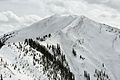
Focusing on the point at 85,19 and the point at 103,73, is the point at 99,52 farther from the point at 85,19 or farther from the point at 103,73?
the point at 85,19

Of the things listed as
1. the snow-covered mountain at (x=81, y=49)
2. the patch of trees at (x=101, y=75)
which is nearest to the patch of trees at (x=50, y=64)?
the snow-covered mountain at (x=81, y=49)

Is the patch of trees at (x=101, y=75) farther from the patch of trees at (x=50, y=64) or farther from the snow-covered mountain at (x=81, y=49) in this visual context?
the patch of trees at (x=50, y=64)

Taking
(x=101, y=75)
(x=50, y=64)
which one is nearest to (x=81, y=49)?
(x=101, y=75)

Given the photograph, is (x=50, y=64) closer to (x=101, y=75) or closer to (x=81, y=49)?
(x=101, y=75)

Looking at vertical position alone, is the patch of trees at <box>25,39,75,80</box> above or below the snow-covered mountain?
above

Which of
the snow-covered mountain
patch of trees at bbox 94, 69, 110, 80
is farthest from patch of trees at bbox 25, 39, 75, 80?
patch of trees at bbox 94, 69, 110, 80

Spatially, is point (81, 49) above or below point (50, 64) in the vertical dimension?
below

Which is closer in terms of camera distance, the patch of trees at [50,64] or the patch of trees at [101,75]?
the patch of trees at [50,64]

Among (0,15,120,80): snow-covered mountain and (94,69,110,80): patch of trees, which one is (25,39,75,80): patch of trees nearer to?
(0,15,120,80): snow-covered mountain

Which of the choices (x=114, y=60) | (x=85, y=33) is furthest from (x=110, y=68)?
(x=85, y=33)

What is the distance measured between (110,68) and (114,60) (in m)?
11.6

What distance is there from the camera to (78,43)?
12794cm

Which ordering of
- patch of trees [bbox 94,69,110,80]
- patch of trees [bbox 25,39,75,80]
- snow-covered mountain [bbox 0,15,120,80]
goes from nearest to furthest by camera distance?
patch of trees [bbox 25,39,75,80] < snow-covered mountain [bbox 0,15,120,80] < patch of trees [bbox 94,69,110,80]

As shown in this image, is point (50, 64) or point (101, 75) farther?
point (101, 75)
